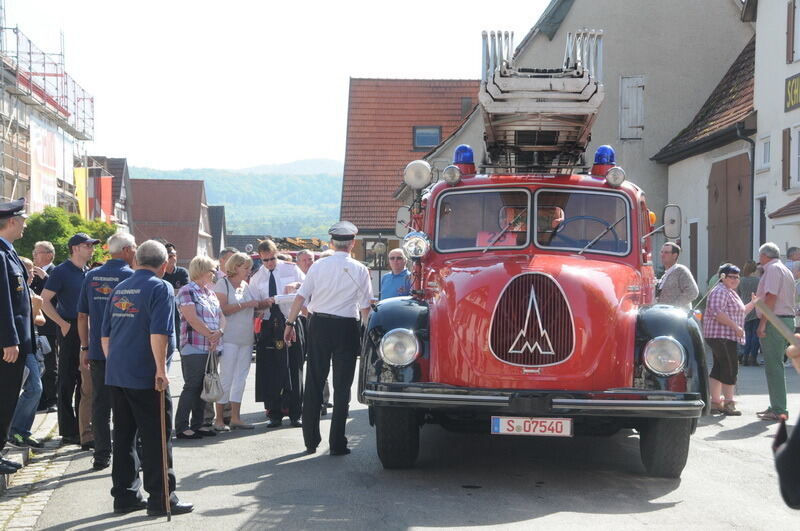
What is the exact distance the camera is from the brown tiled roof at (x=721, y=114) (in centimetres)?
2883

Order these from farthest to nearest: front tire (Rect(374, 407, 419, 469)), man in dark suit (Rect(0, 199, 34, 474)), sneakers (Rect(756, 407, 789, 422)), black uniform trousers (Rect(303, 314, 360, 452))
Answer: sneakers (Rect(756, 407, 789, 422)), black uniform trousers (Rect(303, 314, 360, 452)), front tire (Rect(374, 407, 419, 469)), man in dark suit (Rect(0, 199, 34, 474))

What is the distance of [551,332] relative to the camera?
8.20 meters

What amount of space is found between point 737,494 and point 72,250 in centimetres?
630

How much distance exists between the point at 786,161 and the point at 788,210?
1.72 meters

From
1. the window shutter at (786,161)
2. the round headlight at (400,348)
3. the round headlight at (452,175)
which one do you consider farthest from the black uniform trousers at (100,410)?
the window shutter at (786,161)

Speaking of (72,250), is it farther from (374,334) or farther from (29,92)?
(29,92)

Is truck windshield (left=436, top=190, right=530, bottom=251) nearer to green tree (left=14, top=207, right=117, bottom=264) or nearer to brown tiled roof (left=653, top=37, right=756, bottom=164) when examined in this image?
brown tiled roof (left=653, top=37, right=756, bottom=164)

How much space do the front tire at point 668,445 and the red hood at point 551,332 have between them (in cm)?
57

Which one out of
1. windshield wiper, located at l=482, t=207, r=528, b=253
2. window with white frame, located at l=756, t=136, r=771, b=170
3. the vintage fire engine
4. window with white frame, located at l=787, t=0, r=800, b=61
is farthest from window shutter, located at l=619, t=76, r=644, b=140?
windshield wiper, located at l=482, t=207, r=528, b=253

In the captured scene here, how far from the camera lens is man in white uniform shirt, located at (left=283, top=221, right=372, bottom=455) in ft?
32.1

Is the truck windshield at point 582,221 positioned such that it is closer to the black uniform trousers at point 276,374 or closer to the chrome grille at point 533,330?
the chrome grille at point 533,330

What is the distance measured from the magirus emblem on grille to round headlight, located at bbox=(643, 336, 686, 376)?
71 cm

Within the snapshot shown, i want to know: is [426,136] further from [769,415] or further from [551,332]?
[551,332]

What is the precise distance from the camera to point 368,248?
155 feet
